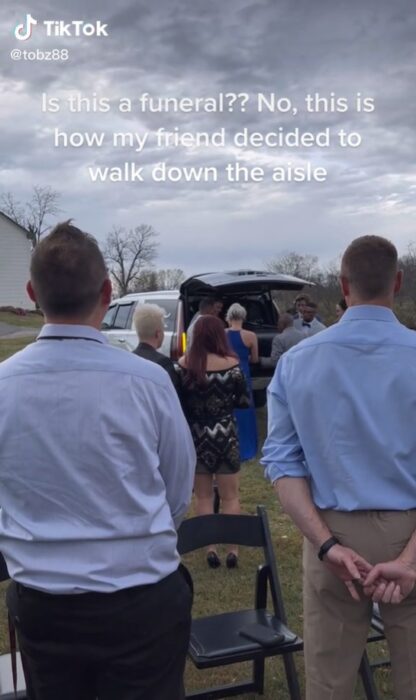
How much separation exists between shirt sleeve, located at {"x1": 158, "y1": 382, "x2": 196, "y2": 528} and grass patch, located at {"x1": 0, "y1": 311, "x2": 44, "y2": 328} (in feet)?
124

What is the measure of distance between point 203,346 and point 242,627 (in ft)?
8.14

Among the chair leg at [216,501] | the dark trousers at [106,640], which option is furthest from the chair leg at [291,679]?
the chair leg at [216,501]

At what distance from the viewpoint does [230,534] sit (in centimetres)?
351

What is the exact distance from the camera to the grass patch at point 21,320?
40.5 m

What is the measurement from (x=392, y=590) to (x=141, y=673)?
799 millimetres

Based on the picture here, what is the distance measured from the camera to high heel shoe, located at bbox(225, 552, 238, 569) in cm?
515

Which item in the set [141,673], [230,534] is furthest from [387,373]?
[230,534]

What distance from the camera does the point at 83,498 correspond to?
1865 millimetres

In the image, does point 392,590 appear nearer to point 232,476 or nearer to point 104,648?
point 104,648

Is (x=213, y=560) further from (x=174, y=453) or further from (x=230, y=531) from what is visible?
(x=174, y=453)

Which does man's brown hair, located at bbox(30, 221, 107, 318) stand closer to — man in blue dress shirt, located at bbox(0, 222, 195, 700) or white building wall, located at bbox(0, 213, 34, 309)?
man in blue dress shirt, located at bbox(0, 222, 195, 700)

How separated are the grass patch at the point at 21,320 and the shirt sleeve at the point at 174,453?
3789 cm

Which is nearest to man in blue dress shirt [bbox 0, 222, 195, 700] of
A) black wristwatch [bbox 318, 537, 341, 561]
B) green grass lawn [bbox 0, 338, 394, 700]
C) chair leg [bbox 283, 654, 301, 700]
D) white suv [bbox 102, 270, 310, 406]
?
black wristwatch [bbox 318, 537, 341, 561]

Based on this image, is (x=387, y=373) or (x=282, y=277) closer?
(x=387, y=373)
